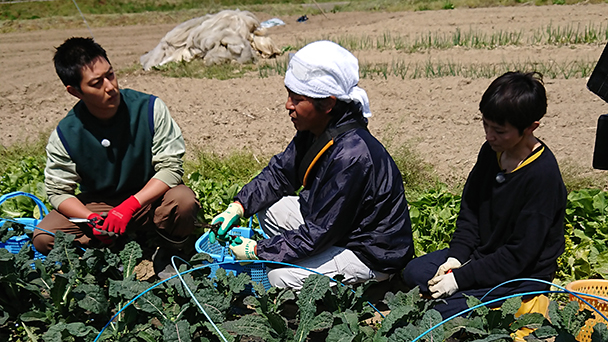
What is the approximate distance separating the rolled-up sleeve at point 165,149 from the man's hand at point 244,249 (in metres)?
Answer: 0.66

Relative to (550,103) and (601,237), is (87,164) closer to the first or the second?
(601,237)

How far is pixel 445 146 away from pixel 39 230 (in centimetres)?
301

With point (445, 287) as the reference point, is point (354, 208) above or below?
above

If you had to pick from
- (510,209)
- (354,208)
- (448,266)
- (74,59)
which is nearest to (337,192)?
(354,208)

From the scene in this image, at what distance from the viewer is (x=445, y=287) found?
96.0 inches

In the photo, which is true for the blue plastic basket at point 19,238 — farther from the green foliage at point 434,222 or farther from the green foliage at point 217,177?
the green foliage at point 434,222

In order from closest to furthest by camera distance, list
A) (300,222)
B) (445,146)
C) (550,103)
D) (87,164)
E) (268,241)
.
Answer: (268,241), (300,222), (87,164), (445,146), (550,103)

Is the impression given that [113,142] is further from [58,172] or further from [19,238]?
[19,238]

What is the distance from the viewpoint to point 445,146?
177 inches

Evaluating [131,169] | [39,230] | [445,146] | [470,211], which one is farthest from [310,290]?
[445,146]

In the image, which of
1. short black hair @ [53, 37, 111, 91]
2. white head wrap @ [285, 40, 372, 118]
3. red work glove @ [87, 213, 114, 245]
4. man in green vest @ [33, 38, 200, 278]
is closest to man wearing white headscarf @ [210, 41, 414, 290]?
white head wrap @ [285, 40, 372, 118]

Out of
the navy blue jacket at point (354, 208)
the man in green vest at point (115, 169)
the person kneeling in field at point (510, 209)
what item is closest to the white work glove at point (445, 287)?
the person kneeling in field at point (510, 209)

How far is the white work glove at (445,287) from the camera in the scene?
2.44 metres

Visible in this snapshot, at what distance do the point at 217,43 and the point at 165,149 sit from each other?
5.33m
